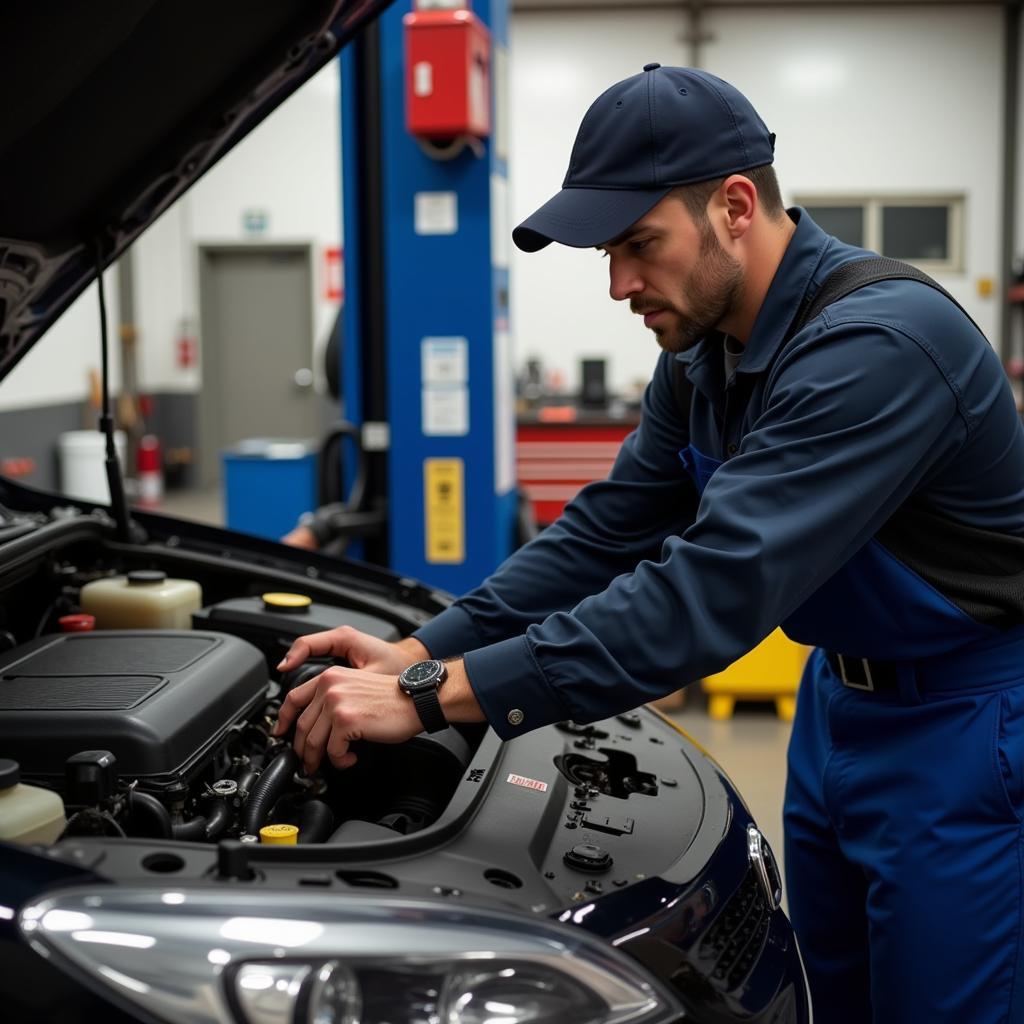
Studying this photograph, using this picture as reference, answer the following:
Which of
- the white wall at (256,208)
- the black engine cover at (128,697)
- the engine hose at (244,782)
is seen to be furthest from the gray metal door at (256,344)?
the engine hose at (244,782)

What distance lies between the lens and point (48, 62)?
1.35 m

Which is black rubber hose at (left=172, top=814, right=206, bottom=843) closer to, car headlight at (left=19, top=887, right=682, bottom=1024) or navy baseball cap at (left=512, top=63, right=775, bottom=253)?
car headlight at (left=19, top=887, right=682, bottom=1024)

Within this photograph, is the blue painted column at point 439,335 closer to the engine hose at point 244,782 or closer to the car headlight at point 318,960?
the engine hose at point 244,782

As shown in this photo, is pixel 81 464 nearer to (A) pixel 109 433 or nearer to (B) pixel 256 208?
(B) pixel 256 208

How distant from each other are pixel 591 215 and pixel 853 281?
1.01ft

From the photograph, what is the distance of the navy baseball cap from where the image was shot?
4.19 ft

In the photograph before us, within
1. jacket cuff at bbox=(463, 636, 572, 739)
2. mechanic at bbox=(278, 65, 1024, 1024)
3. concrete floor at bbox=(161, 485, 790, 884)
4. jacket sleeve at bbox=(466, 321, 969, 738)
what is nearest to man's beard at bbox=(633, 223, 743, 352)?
mechanic at bbox=(278, 65, 1024, 1024)

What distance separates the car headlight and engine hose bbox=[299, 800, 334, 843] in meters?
0.37

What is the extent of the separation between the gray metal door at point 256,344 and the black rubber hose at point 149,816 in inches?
351

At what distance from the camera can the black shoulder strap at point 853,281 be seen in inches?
52.6

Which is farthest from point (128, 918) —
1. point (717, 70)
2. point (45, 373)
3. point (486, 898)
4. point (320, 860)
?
point (717, 70)

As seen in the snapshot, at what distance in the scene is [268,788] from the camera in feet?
4.29

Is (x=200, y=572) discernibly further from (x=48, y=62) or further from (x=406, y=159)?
(x=406, y=159)

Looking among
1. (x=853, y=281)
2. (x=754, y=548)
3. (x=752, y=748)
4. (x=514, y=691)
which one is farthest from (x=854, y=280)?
(x=752, y=748)
